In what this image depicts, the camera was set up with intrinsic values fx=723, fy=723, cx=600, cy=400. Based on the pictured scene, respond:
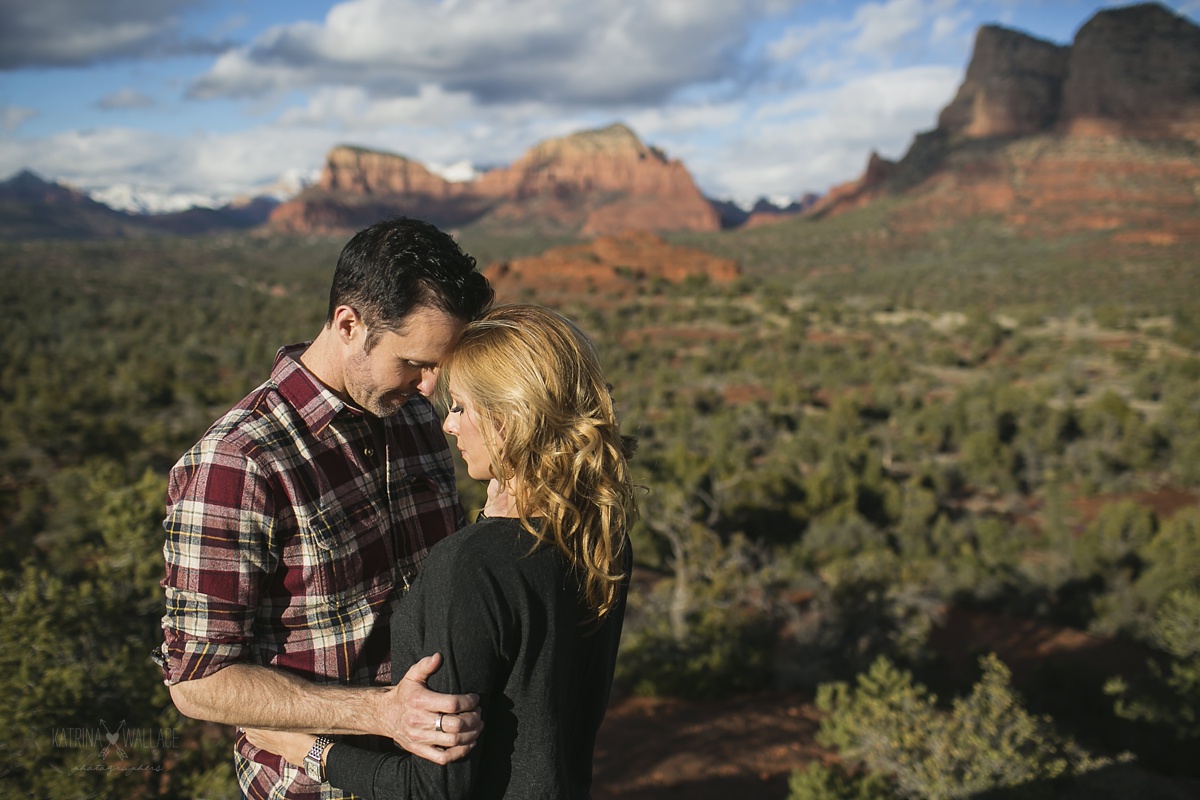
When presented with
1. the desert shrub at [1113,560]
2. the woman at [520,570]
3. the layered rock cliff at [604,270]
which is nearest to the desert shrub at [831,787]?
the woman at [520,570]

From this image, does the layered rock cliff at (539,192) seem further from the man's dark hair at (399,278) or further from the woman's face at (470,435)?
the woman's face at (470,435)

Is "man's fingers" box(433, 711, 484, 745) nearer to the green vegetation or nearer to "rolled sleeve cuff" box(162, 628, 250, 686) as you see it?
"rolled sleeve cuff" box(162, 628, 250, 686)

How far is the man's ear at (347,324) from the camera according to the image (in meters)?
1.75

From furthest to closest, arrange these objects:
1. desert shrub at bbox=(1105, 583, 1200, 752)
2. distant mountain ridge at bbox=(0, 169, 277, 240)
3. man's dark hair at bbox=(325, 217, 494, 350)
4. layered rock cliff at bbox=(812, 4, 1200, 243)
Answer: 1. distant mountain ridge at bbox=(0, 169, 277, 240)
2. layered rock cliff at bbox=(812, 4, 1200, 243)
3. desert shrub at bbox=(1105, 583, 1200, 752)
4. man's dark hair at bbox=(325, 217, 494, 350)

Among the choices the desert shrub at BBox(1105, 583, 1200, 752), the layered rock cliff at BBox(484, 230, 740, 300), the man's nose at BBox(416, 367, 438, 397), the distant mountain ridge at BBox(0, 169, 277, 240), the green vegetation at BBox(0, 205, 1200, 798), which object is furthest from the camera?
the distant mountain ridge at BBox(0, 169, 277, 240)

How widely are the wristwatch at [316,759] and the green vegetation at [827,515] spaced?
2218mm

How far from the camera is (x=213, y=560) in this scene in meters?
1.47

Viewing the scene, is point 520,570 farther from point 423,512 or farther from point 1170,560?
point 1170,560

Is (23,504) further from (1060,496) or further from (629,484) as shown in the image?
(1060,496)

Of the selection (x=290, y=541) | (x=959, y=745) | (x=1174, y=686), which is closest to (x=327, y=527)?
(x=290, y=541)

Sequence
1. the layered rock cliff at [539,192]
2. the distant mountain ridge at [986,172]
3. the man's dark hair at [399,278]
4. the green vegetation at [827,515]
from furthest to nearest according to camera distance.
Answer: the layered rock cliff at [539,192]
the distant mountain ridge at [986,172]
the green vegetation at [827,515]
the man's dark hair at [399,278]

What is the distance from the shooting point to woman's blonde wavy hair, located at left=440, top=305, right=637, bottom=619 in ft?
4.57

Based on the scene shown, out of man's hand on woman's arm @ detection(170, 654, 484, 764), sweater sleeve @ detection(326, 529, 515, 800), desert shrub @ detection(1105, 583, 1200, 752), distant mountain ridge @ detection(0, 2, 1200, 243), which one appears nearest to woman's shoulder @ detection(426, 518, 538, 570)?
sweater sleeve @ detection(326, 529, 515, 800)

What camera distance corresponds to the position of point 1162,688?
684 cm
